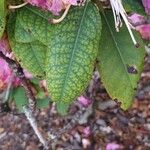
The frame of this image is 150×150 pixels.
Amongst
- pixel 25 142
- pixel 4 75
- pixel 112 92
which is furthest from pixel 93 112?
pixel 112 92

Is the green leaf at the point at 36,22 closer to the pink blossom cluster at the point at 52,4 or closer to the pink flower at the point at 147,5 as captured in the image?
the pink blossom cluster at the point at 52,4

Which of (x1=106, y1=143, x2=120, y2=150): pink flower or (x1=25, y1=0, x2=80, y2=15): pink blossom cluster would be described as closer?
(x1=25, y1=0, x2=80, y2=15): pink blossom cluster

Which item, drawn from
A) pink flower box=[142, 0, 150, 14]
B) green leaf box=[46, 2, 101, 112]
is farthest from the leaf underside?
pink flower box=[142, 0, 150, 14]

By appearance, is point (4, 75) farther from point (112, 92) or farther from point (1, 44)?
point (112, 92)

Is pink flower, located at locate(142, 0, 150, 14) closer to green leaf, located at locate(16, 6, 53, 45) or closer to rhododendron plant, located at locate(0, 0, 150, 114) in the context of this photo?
rhododendron plant, located at locate(0, 0, 150, 114)

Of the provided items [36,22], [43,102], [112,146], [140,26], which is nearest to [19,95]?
[43,102]

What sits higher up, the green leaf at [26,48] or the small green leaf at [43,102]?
the green leaf at [26,48]

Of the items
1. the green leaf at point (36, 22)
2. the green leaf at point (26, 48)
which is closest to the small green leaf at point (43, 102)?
the green leaf at point (26, 48)
